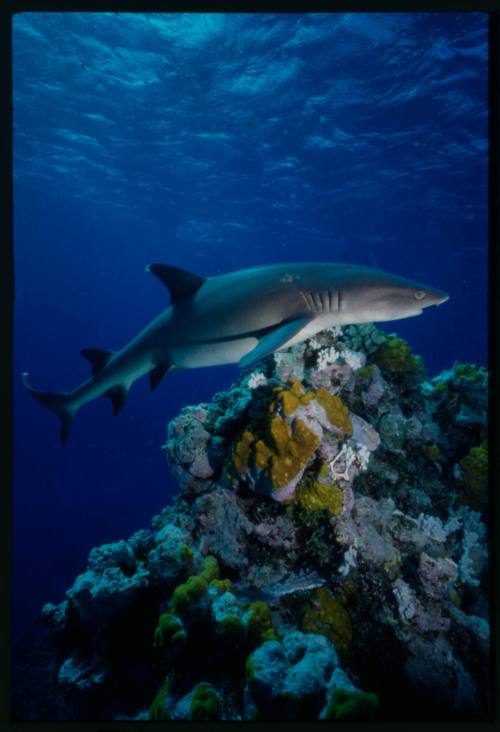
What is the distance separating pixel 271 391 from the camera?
14.4ft

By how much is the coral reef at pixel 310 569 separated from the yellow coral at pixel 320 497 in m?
0.02

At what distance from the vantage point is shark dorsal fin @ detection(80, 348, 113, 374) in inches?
227

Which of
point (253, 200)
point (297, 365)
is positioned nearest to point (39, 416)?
point (253, 200)

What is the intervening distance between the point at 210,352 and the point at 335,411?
158 cm

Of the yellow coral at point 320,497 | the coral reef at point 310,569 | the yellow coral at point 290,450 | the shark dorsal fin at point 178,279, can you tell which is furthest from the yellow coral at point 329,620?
the shark dorsal fin at point 178,279

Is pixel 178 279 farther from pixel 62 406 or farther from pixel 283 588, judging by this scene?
pixel 283 588

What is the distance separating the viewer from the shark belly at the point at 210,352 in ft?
14.7

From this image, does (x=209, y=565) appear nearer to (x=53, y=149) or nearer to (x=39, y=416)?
(x=53, y=149)

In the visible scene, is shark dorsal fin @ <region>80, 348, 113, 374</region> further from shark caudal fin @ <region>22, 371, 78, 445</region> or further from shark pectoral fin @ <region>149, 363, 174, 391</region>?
shark pectoral fin @ <region>149, 363, 174, 391</region>

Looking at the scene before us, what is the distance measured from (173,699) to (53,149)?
124 ft

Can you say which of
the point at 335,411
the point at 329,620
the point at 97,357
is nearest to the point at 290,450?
the point at 335,411

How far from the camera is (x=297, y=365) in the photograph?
15.7ft

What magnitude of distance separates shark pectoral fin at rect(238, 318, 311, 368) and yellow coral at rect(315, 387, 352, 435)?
2.63ft

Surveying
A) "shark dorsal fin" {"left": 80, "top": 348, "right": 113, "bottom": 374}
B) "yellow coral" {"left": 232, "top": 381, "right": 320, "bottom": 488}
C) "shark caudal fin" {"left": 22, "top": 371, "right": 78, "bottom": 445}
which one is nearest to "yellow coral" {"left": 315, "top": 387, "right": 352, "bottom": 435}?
"yellow coral" {"left": 232, "top": 381, "right": 320, "bottom": 488}
